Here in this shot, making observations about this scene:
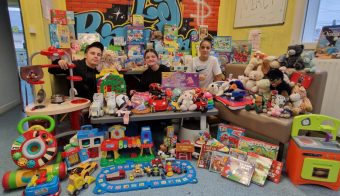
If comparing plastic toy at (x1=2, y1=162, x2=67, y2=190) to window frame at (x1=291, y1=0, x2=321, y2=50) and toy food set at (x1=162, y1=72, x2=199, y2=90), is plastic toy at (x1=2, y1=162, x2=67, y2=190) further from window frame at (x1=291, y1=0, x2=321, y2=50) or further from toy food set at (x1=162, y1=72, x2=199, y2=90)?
window frame at (x1=291, y1=0, x2=321, y2=50)

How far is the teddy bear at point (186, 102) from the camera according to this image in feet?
6.39

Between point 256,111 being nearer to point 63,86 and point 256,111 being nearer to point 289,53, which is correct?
point 289,53

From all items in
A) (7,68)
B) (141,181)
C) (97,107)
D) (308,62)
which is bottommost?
(141,181)

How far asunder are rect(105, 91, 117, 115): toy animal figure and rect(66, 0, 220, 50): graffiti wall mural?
1.61 m

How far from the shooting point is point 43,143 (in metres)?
1.52

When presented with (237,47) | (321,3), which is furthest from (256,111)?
(321,3)

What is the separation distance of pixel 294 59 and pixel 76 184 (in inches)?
90.9

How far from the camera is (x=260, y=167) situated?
161cm

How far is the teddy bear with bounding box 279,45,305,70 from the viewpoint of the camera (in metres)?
2.05

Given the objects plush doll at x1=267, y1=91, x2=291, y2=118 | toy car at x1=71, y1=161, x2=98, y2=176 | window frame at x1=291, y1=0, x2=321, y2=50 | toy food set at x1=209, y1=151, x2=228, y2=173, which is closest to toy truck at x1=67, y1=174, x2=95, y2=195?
toy car at x1=71, y1=161, x2=98, y2=176

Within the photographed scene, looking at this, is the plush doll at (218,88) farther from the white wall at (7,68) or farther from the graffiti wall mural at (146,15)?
the white wall at (7,68)

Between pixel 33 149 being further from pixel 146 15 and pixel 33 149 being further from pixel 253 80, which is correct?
pixel 146 15

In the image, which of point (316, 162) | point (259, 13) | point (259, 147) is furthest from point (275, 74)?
point (259, 13)

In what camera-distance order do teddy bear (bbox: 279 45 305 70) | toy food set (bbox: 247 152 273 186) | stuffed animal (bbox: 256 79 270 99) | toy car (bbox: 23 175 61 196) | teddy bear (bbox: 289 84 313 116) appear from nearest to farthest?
toy car (bbox: 23 175 61 196) → toy food set (bbox: 247 152 273 186) → teddy bear (bbox: 289 84 313 116) → stuffed animal (bbox: 256 79 270 99) → teddy bear (bbox: 279 45 305 70)
